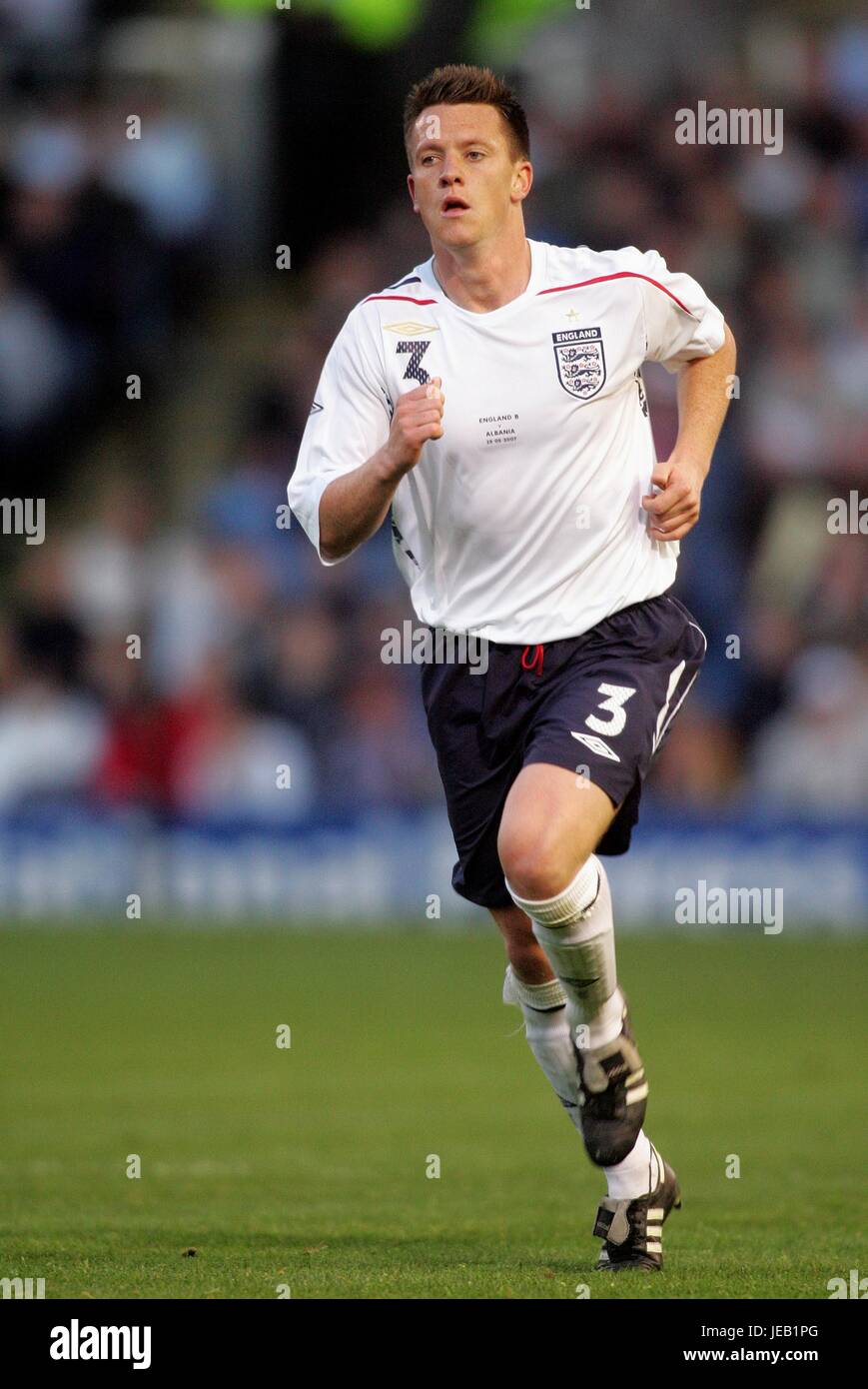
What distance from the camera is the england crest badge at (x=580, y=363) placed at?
612 centimetres

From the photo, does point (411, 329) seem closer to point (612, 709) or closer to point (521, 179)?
point (521, 179)

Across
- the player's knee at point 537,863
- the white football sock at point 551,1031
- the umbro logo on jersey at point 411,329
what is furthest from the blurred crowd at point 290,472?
the player's knee at point 537,863

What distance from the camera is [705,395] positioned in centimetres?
646

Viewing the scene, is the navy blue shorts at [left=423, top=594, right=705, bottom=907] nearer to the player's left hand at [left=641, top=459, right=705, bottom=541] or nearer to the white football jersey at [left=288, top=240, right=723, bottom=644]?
the white football jersey at [left=288, top=240, right=723, bottom=644]

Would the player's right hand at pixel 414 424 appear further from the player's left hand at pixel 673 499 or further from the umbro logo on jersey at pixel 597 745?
the umbro logo on jersey at pixel 597 745

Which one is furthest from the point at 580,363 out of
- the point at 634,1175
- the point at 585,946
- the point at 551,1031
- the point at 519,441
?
the point at 634,1175

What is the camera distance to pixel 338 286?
18703 mm

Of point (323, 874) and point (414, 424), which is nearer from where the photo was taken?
point (414, 424)

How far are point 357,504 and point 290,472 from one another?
12033 mm

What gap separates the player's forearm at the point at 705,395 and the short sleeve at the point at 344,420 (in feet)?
2.87

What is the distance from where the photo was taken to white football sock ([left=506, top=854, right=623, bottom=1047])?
570 centimetres

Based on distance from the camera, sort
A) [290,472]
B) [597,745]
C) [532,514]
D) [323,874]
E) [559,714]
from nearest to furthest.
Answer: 1. [597,745]
2. [559,714]
3. [532,514]
4. [323,874]
5. [290,472]

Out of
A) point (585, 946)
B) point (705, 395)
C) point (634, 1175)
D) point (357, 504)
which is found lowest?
point (634, 1175)

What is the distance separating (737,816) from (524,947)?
9.63 meters
